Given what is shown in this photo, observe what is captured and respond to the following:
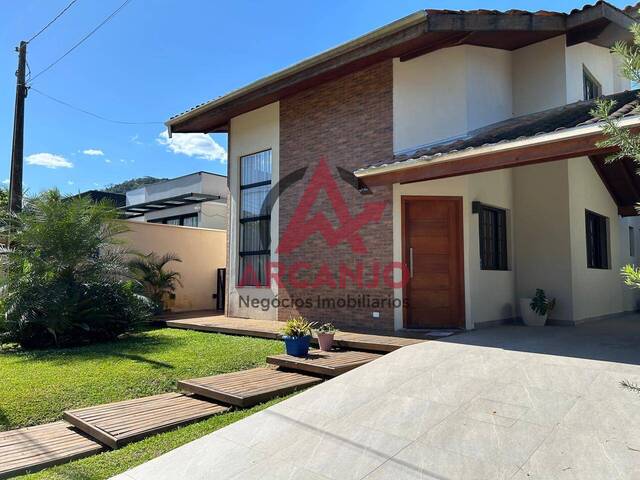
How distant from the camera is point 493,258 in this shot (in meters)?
9.35

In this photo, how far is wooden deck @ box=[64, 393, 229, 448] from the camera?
437 centimetres

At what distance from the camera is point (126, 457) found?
13.1 feet

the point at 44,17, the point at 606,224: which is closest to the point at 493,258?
the point at 606,224

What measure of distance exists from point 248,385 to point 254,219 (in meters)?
6.64

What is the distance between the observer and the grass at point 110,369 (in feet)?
17.3

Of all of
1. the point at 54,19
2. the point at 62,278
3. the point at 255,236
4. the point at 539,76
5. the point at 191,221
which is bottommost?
the point at 62,278

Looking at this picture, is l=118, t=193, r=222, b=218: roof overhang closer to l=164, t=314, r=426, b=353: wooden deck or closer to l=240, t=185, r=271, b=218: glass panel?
l=240, t=185, r=271, b=218: glass panel

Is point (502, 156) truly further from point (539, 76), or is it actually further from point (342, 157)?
point (539, 76)

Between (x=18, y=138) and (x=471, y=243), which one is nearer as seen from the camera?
(x=471, y=243)

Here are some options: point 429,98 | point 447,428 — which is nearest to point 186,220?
point 429,98

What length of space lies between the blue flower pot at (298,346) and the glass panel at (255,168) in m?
5.63

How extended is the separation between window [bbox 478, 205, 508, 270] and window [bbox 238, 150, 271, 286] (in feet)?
16.6

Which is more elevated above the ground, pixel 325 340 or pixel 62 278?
pixel 62 278

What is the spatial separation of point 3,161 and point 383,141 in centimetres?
1113
